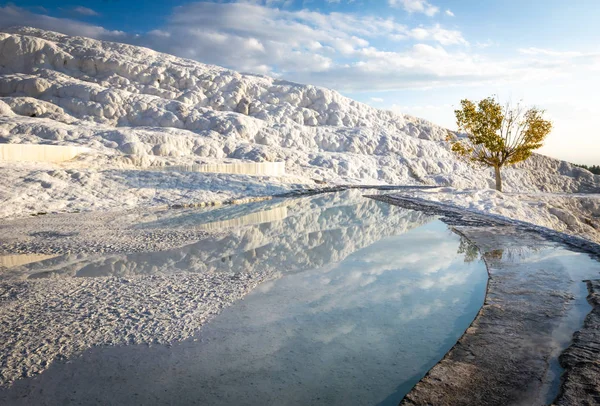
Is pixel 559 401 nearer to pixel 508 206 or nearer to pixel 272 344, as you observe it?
pixel 272 344

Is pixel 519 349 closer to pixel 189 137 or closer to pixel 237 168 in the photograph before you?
pixel 237 168

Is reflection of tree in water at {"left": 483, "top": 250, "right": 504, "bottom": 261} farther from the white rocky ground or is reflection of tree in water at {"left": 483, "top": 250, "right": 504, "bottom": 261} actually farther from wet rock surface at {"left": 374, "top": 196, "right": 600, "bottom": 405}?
the white rocky ground

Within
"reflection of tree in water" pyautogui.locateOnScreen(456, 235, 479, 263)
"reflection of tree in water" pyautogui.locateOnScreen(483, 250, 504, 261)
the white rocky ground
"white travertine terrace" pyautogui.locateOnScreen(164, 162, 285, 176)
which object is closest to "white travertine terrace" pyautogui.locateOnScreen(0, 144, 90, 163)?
the white rocky ground

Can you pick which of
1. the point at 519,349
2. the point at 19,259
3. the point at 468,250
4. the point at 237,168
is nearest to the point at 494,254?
the point at 468,250

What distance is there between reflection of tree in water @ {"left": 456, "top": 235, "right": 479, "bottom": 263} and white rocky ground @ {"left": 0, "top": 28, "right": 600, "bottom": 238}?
7665 mm

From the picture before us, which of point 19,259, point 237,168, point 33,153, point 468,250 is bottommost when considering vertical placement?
point 19,259

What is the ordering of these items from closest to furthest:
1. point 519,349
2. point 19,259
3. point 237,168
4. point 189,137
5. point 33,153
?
point 519,349 < point 19,259 < point 33,153 < point 237,168 < point 189,137

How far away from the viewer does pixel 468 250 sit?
285 inches

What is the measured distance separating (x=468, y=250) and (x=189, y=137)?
27.9 meters

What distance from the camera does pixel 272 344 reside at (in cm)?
353

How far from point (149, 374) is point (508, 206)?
15.2 metres

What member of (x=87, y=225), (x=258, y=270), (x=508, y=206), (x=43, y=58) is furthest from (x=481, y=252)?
(x=43, y=58)

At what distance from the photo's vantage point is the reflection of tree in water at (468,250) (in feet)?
21.7

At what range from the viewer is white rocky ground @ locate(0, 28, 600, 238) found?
15562mm
